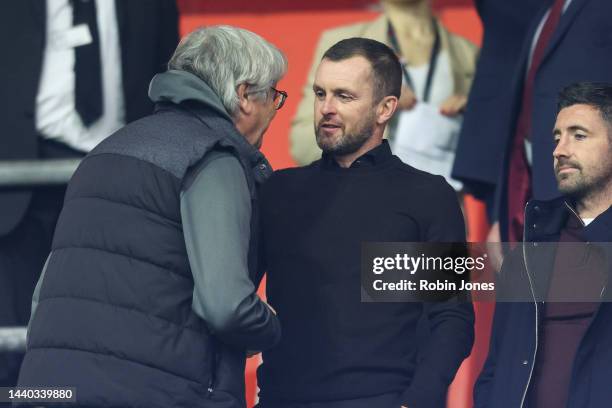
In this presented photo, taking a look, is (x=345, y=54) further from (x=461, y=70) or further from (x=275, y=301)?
(x=461, y=70)

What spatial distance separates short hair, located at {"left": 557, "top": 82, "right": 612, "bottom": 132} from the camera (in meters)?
3.23

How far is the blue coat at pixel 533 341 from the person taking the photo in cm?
300

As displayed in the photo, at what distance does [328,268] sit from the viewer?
305 cm

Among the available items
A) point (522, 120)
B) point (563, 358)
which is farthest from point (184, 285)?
point (522, 120)

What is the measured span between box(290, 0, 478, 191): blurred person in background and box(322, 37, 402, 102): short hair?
3.29ft

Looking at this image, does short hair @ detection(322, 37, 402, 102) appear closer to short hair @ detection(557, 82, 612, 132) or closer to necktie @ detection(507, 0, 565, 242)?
short hair @ detection(557, 82, 612, 132)

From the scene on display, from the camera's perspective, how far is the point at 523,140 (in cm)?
397

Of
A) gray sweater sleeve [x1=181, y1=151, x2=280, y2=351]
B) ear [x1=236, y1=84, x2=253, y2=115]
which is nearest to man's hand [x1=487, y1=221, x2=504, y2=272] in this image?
ear [x1=236, y1=84, x2=253, y2=115]

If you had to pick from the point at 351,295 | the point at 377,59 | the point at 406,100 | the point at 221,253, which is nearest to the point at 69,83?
the point at 406,100

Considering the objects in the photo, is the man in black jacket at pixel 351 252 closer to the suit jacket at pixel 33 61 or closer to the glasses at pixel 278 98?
the glasses at pixel 278 98

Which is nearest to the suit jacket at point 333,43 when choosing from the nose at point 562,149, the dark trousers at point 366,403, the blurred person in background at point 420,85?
the blurred person in background at point 420,85

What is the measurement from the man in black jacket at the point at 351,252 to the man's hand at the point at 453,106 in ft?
3.67

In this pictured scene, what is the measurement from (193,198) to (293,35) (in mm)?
2202

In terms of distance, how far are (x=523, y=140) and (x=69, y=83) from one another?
4.33ft
